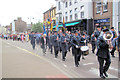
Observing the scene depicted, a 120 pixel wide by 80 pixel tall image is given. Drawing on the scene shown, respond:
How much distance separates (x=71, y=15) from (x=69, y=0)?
3.17 m

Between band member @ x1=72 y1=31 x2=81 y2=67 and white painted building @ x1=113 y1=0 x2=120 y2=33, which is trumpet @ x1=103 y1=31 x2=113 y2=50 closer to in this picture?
band member @ x1=72 y1=31 x2=81 y2=67

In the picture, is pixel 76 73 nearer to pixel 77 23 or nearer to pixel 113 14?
pixel 113 14

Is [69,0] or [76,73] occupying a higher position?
[69,0]

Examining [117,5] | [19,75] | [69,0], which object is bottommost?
[19,75]

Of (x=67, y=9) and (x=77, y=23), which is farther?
(x=67, y=9)

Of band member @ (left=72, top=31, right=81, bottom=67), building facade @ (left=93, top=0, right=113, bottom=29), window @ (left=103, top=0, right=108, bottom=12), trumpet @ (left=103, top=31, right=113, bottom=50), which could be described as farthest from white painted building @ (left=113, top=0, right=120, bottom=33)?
trumpet @ (left=103, top=31, right=113, bottom=50)

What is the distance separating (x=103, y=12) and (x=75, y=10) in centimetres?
782

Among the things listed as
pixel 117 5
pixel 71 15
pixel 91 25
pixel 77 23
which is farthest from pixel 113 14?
pixel 71 15

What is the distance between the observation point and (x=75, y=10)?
27.1 meters

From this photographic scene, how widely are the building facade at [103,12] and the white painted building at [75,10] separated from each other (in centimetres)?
94

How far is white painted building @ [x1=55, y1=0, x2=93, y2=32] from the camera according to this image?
74.6 ft

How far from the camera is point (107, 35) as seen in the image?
5.11 meters

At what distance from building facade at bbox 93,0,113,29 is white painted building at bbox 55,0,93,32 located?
943 millimetres

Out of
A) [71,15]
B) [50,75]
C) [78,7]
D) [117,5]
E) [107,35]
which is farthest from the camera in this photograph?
[71,15]
